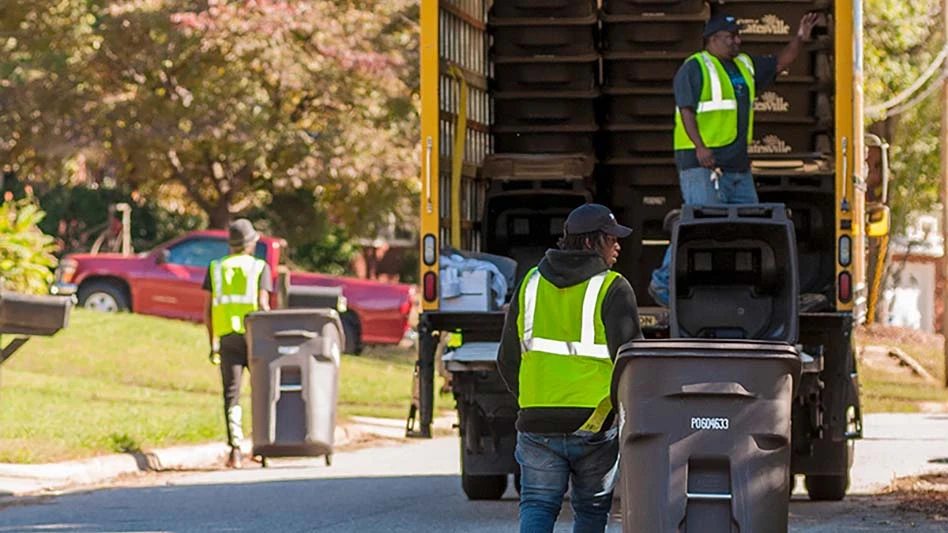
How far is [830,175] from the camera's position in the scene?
1249 cm

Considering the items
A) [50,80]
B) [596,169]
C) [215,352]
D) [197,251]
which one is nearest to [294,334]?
[215,352]

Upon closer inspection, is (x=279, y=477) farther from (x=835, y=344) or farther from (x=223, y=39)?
(x=223, y=39)

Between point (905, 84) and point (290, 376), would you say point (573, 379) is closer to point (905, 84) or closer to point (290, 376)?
point (290, 376)

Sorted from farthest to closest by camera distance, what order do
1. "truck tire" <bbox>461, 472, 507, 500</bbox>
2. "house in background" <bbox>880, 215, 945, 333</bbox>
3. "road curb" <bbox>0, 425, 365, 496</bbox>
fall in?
1. "house in background" <bbox>880, 215, 945, 333</bbox>
2. "road curb" <bbox>0, 425, 365, 496</bbox>
3. "truck tire" <bbox>461, 472, 507, 500</bbox>

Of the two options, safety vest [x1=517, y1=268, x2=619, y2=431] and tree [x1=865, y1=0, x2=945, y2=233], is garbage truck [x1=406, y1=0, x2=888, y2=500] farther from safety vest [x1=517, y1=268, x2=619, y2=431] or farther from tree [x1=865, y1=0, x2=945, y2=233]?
tree [x1=865, y1=0, x2=945, y2=233]

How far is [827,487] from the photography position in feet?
39.2

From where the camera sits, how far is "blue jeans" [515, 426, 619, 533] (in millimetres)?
7473

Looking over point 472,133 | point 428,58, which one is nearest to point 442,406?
point 472,133

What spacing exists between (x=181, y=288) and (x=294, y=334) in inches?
554

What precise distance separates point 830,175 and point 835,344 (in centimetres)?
173

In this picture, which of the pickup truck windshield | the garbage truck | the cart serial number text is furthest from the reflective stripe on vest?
the pickup truck windshield

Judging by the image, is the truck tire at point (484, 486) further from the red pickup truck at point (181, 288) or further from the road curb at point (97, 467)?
the red pickup truck at point (181, 288)

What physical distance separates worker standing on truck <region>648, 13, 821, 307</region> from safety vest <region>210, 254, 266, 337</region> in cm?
383

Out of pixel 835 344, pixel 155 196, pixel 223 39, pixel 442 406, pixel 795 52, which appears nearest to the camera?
pixel 835 344
